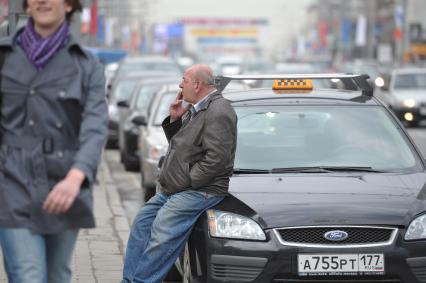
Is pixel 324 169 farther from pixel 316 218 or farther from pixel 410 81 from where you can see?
pixel 410 81

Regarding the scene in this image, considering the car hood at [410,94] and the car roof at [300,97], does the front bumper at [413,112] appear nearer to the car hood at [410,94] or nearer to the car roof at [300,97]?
the car hood at [410,94]

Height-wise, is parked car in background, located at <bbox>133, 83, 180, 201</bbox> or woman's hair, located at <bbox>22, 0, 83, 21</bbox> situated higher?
woman's hair, located at <bbox>22, 0, 83, 21</bbox>

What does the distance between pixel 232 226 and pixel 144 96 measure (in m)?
13.1

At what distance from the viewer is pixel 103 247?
9.78 meters

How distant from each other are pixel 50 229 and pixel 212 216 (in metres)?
2.28

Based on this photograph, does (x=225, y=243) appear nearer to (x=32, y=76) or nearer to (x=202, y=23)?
(x=32, y=76)

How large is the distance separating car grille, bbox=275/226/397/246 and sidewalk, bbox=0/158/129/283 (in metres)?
1.91

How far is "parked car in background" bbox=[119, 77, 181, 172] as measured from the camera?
704 inches

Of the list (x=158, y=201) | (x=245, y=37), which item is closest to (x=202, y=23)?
(x=245, y=37)

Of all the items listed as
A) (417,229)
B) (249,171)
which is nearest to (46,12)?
(417,229)

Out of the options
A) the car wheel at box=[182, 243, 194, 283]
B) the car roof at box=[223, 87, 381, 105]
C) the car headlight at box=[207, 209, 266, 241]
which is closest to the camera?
the car headlight at box=[207, 209, 266, 241]

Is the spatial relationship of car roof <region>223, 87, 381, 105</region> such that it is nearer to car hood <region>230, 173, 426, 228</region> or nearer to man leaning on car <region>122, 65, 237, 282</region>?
car hood <region>230, 173, 426, 228</region>

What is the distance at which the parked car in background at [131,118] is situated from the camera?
1789 cm

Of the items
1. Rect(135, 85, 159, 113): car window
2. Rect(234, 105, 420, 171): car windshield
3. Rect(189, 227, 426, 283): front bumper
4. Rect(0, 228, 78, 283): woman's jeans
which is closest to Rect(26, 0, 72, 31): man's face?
Rect(0, 228, 78, 283): woman's jeans
